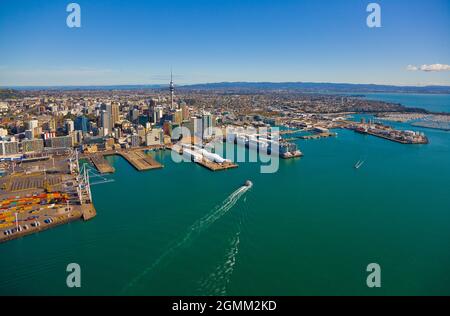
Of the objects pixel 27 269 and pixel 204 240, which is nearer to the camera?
pixel 27 269

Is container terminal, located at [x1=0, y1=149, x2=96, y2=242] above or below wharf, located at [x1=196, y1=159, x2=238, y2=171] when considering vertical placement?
below

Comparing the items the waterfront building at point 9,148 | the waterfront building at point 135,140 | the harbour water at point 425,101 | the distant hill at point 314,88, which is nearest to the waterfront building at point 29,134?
the waterfront building at point 9,148

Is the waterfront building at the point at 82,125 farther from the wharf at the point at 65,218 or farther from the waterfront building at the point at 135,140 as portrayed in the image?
the wharf at the point at 65,218

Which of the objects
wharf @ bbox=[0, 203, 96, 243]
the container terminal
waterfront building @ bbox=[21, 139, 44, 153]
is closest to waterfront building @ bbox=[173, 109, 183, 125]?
waterfront building @ bbox=[21, 139, 44, 153]

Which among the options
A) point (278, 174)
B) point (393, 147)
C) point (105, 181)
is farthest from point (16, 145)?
point (393, 147)

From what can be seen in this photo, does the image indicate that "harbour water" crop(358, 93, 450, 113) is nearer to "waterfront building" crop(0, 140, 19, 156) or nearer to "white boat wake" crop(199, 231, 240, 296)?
"white boat wake" crop(199, 231, 240, 296)

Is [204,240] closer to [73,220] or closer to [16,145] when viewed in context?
[73,220]
